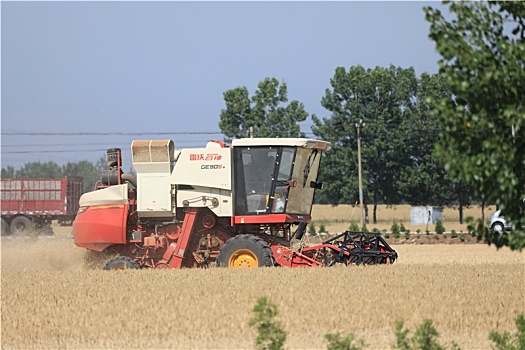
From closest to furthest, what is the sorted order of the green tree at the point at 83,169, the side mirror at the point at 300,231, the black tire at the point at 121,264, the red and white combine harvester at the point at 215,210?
the red and white combine harvester at the point at 215,210 < the black tire at the point at 121,264 < the side mirror at the point at 300,231 < the green tree at the point at 83,169

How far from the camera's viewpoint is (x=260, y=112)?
6350 centimetres

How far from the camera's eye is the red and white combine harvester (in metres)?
16.1

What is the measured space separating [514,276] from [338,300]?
463 centimetres

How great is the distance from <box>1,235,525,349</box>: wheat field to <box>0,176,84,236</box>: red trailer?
90.4 ft

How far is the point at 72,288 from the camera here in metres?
13.1

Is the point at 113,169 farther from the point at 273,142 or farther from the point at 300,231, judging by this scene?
the point at 300,231

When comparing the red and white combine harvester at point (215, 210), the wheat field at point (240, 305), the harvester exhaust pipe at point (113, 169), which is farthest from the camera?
the harvester exhaust pipe at point (113, 169)

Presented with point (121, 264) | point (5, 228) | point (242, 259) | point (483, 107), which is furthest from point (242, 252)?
point (5, 228)

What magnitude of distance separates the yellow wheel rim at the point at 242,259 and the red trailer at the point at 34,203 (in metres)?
28.2

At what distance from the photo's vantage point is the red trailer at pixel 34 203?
42438mm

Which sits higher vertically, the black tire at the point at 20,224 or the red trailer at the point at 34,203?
the red trailer at the point at 34,203

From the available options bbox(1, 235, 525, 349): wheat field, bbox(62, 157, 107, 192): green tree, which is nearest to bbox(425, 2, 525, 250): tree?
bbox(1, 235, 525, 349): wheat field

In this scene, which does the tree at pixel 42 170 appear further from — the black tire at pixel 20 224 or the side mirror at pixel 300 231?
the side mirror at pixel 300 231

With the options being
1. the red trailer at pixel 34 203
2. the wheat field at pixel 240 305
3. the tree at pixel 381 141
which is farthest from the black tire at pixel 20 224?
the wheat field at pixel 240 305
